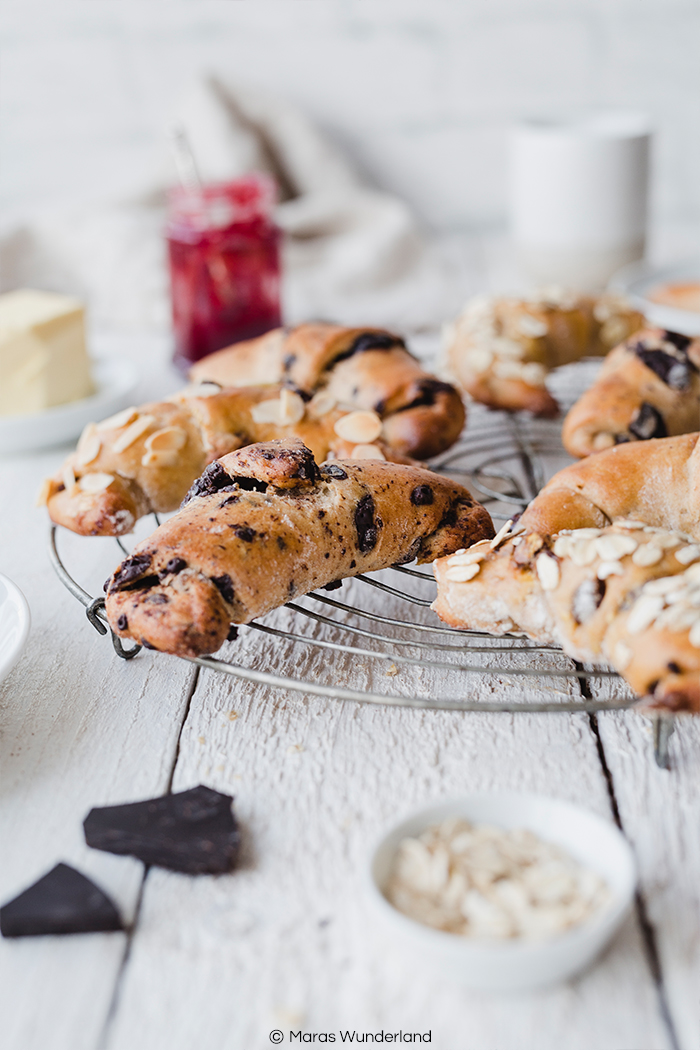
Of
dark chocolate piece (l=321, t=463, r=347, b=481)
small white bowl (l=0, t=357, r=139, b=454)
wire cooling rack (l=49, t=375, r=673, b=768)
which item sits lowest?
small white bowl (l=0, t=357, r=139, b=454)

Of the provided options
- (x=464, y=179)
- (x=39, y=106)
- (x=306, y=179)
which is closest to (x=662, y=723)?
(x=306, y=179)

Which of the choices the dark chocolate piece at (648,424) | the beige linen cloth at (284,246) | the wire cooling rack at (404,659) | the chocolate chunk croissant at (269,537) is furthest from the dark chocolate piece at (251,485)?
the beige linen cloth at (284,246)

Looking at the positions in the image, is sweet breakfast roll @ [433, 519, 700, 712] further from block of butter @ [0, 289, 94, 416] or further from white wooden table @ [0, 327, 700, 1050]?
block of butter @ [0, 289, 94, 416]

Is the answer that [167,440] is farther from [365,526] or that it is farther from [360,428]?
[365,526]

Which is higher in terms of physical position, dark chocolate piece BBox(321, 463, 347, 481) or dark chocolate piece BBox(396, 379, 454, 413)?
dark chocolate piece BBox(321, 463, 347, 481)

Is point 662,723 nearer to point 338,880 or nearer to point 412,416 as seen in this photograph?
point 338,880

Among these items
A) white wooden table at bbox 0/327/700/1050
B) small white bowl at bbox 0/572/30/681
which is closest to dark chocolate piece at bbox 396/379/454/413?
white wooden table at bbox 0/327/700/1050
